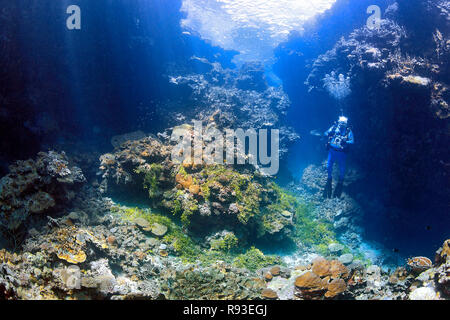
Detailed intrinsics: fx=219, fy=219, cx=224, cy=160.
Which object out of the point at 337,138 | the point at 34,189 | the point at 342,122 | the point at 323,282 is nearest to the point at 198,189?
the point at 323,282

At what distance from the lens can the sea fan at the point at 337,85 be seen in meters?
12.4

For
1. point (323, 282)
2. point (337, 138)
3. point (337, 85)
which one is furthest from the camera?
point (337, 85)

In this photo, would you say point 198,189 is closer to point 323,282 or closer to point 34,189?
point 323,282

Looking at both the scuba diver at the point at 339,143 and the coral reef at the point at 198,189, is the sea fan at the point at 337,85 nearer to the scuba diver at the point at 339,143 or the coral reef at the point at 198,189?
the scuba diver at the point at 339,143

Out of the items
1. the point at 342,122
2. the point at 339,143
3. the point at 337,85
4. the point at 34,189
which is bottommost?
the point at 34,189

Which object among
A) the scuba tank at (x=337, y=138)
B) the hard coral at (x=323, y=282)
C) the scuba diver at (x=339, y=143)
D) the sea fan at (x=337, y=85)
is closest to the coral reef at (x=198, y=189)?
the hard coral at (x=323, y=282)

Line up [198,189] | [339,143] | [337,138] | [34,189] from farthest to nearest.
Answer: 1. [337,138]
2. [339,143]
3. [198,189]
4. [34,189]

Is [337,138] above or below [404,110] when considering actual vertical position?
below

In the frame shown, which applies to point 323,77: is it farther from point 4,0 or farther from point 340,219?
point 4,0

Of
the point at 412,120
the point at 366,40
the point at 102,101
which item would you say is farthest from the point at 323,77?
the point at 102,101

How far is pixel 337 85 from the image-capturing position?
13180mm

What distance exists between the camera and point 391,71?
9352 millimetres

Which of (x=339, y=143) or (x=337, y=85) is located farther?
(x=337, y=85)

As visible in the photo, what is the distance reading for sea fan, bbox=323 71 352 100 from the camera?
1243 centimetres
